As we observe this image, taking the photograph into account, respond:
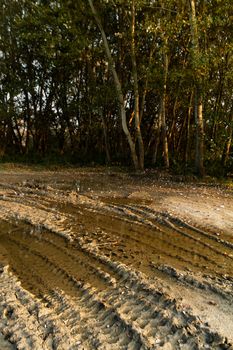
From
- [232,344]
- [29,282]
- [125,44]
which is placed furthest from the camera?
[125,44]

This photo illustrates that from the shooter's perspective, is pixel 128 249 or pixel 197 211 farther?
pixel 197 211

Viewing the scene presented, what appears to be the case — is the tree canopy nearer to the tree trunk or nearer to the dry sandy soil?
the tree trunk

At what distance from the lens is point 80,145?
20969 mm

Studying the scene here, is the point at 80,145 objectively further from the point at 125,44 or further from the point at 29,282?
the point at 29,282

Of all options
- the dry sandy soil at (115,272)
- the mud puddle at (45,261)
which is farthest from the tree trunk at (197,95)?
the mud puddle at (45,261)

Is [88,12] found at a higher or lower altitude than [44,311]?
higher

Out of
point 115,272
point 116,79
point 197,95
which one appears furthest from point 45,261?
point 116,79

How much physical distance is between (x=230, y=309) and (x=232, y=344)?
71 centimetres

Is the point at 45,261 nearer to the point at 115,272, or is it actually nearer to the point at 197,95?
the point at 115,272

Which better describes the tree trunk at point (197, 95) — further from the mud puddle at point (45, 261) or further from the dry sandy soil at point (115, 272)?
the mud puddle at point (45, 261)

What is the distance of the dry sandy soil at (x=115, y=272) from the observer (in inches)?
150

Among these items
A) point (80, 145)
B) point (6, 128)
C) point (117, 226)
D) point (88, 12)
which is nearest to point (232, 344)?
point (117, 226)

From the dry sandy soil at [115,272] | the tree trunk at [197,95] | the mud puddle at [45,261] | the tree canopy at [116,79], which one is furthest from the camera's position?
the tree canopy at [116,79]

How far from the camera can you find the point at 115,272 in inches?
205
